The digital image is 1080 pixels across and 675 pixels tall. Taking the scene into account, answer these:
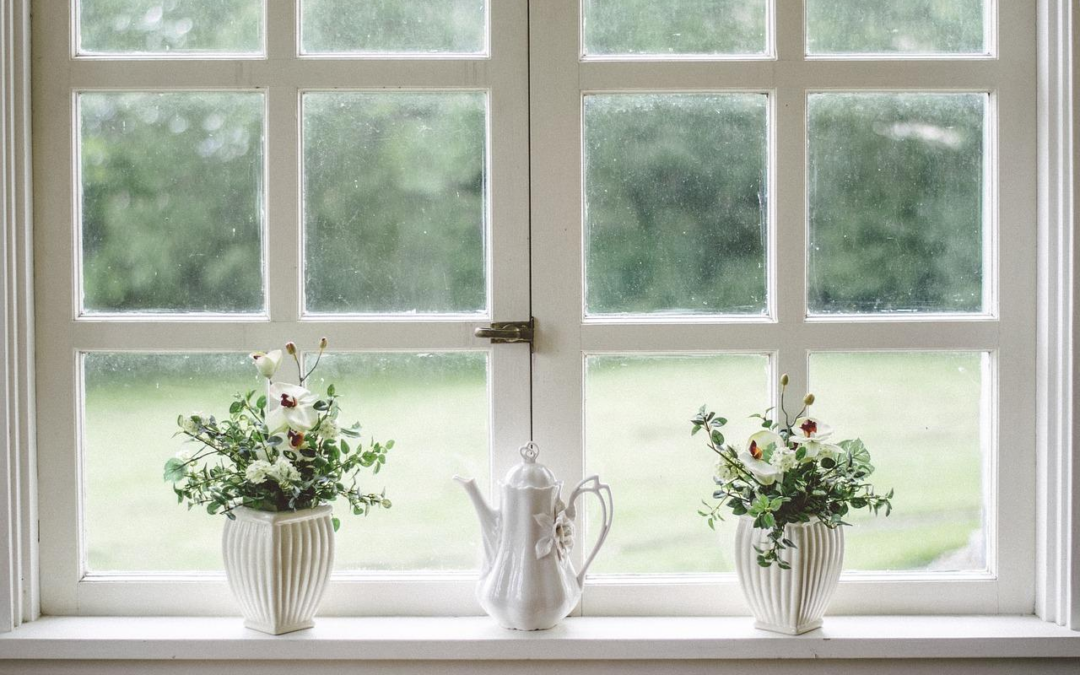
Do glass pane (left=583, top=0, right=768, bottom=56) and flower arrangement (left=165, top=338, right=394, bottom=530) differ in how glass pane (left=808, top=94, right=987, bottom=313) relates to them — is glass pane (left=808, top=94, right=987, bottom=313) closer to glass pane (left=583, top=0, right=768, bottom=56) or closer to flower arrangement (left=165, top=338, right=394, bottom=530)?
glass pane (left=583, top=0, right=768, bottom=56)

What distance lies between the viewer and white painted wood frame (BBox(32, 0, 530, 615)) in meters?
1.56

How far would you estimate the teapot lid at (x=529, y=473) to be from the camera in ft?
4.74

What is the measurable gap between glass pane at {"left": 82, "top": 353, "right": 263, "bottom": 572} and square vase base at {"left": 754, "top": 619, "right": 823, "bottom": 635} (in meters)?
0.97

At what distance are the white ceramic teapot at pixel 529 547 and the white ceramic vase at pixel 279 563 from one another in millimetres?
256

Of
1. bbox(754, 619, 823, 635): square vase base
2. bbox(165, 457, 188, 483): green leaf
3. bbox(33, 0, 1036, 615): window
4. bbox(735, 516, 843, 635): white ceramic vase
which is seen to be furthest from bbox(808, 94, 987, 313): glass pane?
bbox(165, 457, 188, 483): green leaf

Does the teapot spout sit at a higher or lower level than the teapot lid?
lower

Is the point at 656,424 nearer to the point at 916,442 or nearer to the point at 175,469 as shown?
the point at 916,442

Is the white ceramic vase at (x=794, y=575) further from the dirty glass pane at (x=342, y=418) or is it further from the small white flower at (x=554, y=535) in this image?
the dirty glass pane at (x=342, y=418)

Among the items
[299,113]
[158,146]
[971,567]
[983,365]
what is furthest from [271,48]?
[971,567]

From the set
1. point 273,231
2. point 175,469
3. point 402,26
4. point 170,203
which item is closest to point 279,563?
point 175,469

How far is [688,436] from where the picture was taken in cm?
159

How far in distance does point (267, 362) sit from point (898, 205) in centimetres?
114

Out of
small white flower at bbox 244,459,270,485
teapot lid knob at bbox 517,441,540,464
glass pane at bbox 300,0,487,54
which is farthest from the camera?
glass pane at bbox 300,0,487,54

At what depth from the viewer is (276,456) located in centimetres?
141
